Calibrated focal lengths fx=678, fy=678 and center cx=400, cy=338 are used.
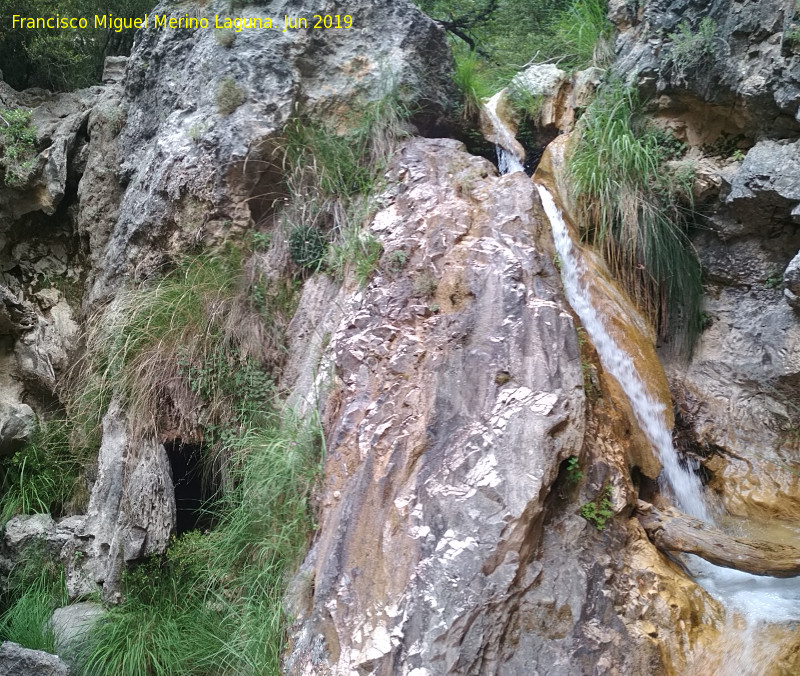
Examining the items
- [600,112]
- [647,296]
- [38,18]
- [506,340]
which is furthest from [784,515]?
[38,18]

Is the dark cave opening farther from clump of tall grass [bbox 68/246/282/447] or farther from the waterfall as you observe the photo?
the waterfall

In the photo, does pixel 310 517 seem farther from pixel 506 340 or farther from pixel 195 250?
pixel 195 250

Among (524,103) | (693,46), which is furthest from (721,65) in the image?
(524,103)

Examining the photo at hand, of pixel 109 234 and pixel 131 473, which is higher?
pixel 109 234

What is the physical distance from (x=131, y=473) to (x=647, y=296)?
3.69 metres

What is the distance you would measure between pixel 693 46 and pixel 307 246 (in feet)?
10.2

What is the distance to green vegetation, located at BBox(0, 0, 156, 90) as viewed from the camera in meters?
6.14

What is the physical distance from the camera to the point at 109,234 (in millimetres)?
5699

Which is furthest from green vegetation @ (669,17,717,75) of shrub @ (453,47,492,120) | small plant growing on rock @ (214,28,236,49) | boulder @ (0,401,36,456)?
boulder @ (0,401,36,456)

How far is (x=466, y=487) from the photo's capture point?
9.91 feet

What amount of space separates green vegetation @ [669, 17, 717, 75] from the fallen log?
3.29 metres

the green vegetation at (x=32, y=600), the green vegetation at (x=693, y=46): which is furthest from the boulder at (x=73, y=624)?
the green vegetation at (x=693, y=46)

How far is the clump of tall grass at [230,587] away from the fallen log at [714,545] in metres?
1.72

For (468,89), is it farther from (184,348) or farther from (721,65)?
(184,348)
